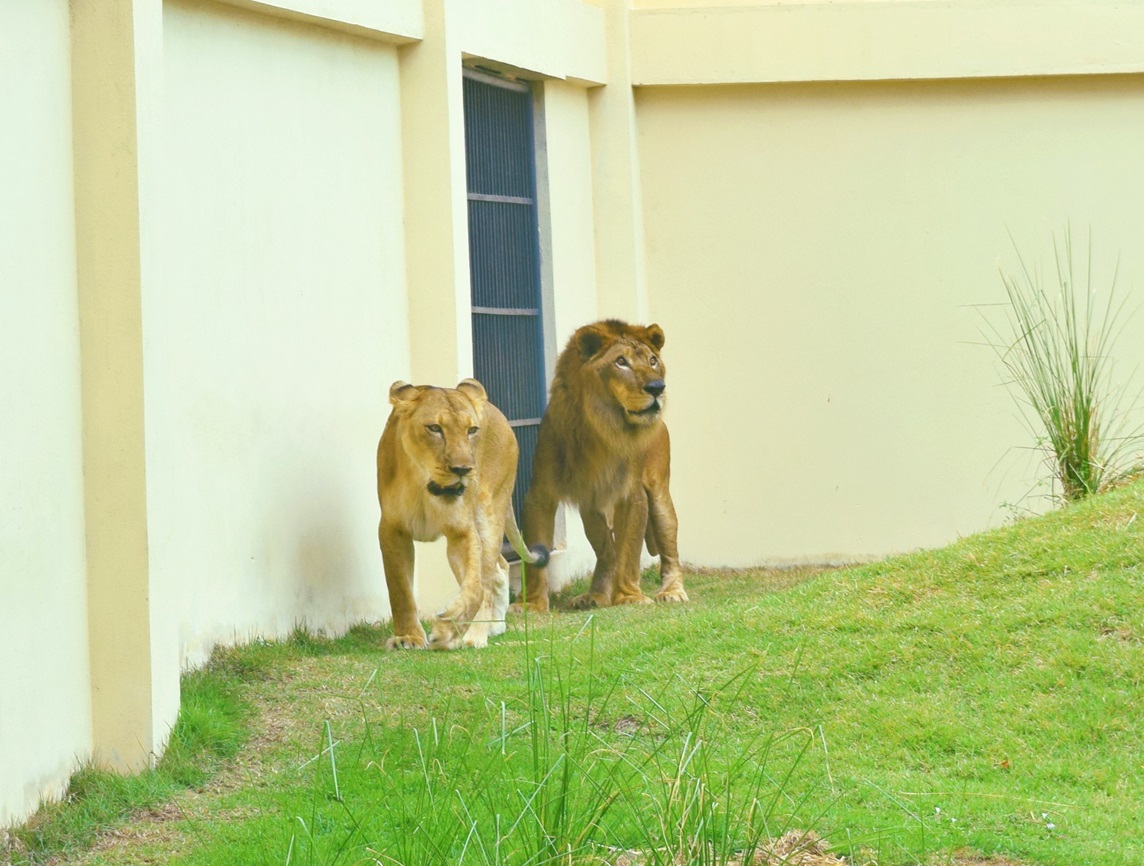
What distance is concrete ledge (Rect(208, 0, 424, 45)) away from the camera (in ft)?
25.5

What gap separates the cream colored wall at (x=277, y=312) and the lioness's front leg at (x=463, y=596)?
73 cm

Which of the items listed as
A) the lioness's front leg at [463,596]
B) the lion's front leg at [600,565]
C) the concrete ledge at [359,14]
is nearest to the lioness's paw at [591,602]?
the lion's front leg at [600,565]

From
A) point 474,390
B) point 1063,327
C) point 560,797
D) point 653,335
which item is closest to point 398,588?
point 474,390

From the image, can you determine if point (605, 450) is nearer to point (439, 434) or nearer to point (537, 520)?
point (537, 520)

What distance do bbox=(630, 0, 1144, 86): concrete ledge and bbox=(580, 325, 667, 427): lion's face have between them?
8.75 feet

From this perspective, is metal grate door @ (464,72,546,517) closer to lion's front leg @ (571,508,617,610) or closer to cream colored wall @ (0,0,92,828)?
lion's front leg @ (571,508,617,610)

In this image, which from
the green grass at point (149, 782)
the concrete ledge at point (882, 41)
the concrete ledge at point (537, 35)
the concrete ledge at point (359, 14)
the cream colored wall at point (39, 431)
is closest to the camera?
the green grass at point (149, 782)

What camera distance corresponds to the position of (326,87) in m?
8.34

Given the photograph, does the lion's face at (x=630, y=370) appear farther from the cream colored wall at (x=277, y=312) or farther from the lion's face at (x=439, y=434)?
the lion's face at (x=439, y=434)

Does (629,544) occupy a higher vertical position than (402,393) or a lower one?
lower

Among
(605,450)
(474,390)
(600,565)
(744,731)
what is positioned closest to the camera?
(744,731)

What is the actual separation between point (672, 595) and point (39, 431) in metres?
5.03

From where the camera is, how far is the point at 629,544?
964cm

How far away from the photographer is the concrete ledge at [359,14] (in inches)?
305
